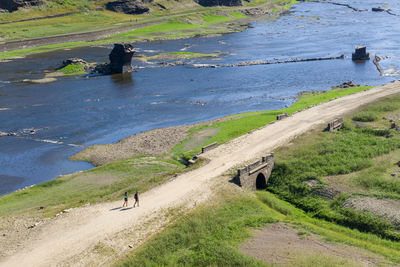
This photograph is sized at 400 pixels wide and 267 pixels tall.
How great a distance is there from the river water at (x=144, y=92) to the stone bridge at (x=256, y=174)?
23050 mm

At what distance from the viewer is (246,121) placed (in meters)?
67.4

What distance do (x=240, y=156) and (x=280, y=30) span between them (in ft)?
478

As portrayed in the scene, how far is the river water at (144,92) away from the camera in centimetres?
6619

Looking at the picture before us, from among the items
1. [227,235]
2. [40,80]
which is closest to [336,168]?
[227,235]

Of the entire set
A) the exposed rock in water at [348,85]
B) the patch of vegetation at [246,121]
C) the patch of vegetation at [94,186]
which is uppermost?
the exposed rock in water at [348,85]

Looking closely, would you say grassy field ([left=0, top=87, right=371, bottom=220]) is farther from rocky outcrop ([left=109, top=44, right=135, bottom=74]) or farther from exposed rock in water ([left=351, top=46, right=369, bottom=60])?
exposed rock in water ([left=351, top=46, right=369, bottom=60])

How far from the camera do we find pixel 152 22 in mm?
196625

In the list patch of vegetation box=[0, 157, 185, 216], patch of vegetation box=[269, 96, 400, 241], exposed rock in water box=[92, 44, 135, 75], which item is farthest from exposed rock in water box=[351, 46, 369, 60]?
patch of vegetation box=[0, 157, 185, 216]

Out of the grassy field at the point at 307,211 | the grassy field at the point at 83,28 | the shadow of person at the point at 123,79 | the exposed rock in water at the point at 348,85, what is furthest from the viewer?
the grassy field at the point at 83,28

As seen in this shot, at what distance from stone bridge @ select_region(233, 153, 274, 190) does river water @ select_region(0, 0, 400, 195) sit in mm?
23050

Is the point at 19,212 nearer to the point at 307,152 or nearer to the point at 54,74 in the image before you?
the point at 307,152

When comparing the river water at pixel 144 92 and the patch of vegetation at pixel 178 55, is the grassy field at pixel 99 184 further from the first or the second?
the patch of vegetation at pixel 178 55

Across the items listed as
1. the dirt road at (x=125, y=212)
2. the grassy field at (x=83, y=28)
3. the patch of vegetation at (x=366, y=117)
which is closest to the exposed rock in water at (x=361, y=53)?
the patch of vegetation at (x=366, y=117)

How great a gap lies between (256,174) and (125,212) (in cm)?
1467
